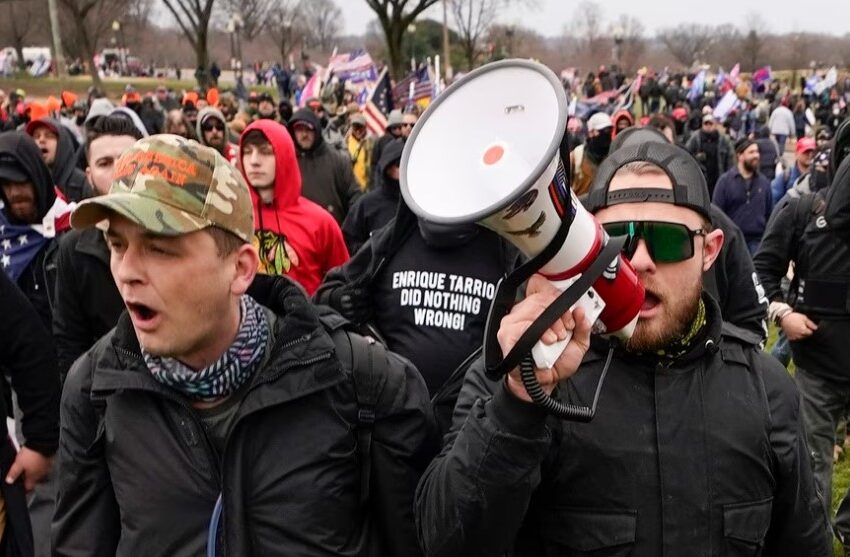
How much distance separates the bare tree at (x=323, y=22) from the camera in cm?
6700

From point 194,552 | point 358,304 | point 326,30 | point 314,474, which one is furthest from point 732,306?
point 326,30

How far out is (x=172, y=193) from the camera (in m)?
1.74

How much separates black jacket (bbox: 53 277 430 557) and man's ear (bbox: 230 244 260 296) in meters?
0.13

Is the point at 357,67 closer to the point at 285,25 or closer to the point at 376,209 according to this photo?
the point at 376,209

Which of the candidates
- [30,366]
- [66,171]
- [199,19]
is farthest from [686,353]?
[199,19]

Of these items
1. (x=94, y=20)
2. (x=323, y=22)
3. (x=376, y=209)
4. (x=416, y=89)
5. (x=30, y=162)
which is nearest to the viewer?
(x=30, y=162)

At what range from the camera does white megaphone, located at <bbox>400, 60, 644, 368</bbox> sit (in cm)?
129

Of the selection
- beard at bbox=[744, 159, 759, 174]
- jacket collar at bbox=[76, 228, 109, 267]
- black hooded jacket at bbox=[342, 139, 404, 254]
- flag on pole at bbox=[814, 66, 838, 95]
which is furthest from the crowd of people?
flag on pole at bbox=[814, 66, 838, 95]

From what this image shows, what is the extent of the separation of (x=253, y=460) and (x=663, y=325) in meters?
0.91

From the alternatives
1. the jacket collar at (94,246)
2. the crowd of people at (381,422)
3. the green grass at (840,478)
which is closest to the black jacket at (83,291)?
the jacket collar at (94,246)

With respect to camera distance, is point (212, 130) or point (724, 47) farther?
point (724, 47)

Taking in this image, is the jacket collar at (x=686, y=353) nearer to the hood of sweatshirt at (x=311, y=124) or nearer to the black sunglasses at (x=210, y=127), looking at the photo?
the hood of sweatshirt at (x=311, y=124)

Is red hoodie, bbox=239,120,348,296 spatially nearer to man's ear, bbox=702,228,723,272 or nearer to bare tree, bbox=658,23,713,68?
man's ear, bbox=702,228,723,272

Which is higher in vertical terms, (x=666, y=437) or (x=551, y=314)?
(x=551, y=314)
